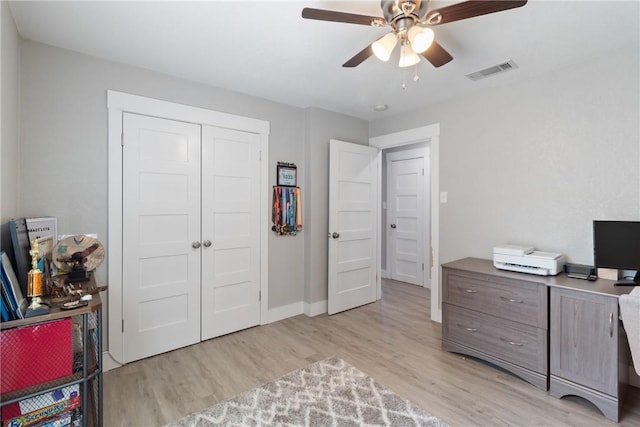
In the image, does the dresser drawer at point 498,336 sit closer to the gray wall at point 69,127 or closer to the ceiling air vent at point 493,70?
the ceiling air vent at point 493,70

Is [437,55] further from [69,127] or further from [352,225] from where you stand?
[69,127]

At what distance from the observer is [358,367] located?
2463mm

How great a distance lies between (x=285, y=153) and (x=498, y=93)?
2218 millimetres

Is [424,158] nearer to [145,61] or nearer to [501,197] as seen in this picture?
[501,197]

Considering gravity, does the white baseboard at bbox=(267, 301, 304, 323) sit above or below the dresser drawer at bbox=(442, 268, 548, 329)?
below

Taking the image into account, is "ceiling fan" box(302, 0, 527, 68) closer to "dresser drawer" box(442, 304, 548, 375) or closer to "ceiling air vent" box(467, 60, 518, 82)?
"ceiling air vent" box(467, 60, 518, 82)

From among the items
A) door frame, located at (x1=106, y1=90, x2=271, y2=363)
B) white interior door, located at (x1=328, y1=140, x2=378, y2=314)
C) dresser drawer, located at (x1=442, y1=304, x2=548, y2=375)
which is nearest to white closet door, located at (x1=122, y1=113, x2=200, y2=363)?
door frame, located at (x1=106, y1=90, x2=271, y2=363)

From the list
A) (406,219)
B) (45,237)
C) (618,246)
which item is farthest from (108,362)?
(406,219)

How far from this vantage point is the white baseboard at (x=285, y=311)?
3413 millimetres

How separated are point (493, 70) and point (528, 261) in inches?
62.8

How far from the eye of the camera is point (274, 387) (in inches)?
86.1

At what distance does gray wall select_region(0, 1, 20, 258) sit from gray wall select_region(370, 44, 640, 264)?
347cm

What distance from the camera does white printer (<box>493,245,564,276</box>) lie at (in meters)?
2.29

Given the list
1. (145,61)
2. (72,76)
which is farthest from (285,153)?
(72,76)
